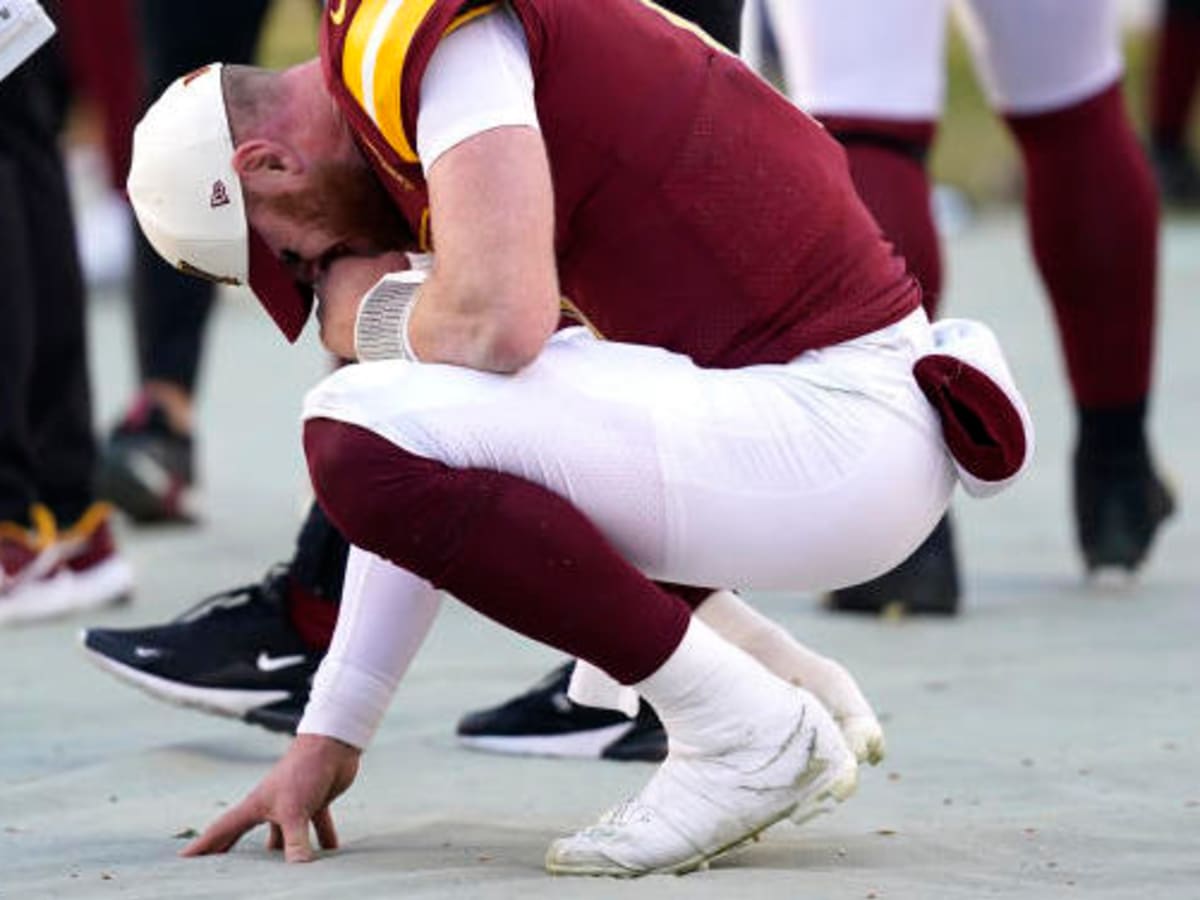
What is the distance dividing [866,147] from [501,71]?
1407 millimetres

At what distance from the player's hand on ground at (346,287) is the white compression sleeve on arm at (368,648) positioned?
212 mm

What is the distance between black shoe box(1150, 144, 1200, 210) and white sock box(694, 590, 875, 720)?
21.9 ft

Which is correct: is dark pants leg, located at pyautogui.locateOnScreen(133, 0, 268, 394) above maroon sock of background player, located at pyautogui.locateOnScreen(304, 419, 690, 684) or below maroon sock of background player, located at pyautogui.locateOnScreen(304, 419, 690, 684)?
below

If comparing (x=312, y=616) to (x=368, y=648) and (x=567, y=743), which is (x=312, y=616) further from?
(x=368, y=648)

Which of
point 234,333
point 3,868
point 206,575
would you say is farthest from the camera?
point 234,333

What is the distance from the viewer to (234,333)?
7816 millimetres

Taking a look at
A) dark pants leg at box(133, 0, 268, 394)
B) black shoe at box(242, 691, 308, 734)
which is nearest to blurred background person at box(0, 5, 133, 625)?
dark pants leg at box(133, 0, 268, 394)

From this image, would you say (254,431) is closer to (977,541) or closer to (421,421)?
(977,541)

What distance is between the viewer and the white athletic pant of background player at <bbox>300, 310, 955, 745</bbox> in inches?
105

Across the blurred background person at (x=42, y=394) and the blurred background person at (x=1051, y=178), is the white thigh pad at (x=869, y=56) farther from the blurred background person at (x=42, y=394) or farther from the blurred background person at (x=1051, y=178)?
the blurred background person at (x=42, y=394)

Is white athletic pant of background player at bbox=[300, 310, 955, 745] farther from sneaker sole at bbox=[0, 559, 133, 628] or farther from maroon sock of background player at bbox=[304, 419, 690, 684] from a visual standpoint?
sneaker sole at bbox=[0, 559, 133, 628]

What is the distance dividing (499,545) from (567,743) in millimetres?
740

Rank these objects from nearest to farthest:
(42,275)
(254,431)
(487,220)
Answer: (487,220), (42,275), (254,431)

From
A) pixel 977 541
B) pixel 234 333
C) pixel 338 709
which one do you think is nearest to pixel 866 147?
pixel 977 541
